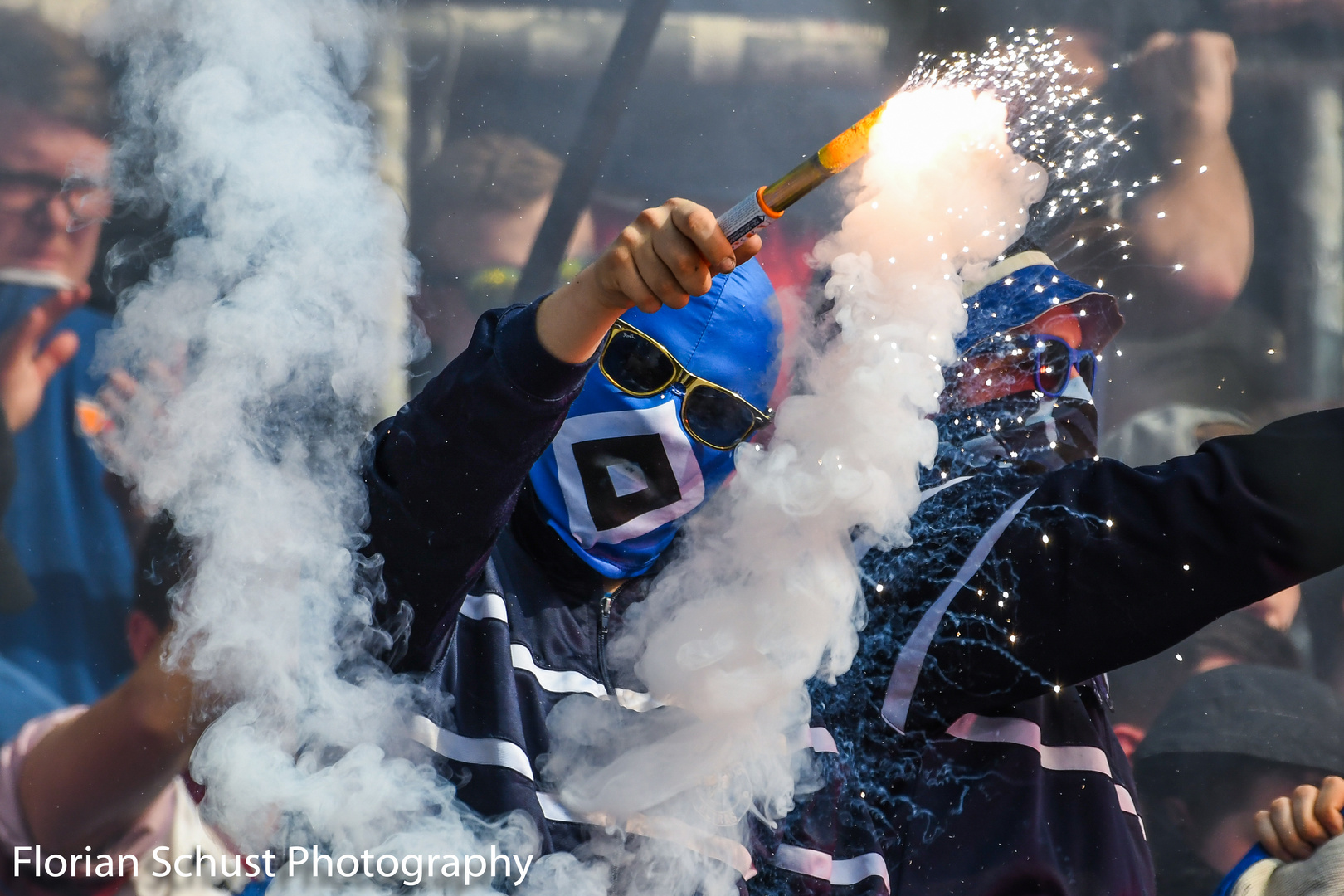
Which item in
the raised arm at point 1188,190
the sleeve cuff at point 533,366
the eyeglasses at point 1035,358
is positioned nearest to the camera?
the sleeve cuff at point 533,366

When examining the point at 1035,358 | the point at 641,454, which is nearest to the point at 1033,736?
the point at 1035,358

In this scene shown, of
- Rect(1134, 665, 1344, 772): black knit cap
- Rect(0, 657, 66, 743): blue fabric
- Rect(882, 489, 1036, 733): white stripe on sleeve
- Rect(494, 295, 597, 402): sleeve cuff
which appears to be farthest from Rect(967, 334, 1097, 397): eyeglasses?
Rect(0, 657, 66, 743): blue fabric

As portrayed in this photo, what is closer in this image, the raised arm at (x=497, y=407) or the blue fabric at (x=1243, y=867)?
the raised arm at (x=497, y=407)

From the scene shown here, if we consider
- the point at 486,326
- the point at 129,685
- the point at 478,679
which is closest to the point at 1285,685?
the point at 478,679

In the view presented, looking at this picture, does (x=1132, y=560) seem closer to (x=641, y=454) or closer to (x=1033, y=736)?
(x=1033, y=736)

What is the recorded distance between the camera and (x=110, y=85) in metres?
1.64

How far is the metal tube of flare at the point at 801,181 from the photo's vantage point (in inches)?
35.8

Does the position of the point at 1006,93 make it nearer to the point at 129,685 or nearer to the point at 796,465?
the point at 796,465

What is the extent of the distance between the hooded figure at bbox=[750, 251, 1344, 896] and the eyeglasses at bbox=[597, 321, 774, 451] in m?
0.33

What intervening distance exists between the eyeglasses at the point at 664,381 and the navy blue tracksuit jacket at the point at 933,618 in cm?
27

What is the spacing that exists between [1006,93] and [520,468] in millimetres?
1025

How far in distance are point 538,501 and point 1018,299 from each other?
35.9 inches

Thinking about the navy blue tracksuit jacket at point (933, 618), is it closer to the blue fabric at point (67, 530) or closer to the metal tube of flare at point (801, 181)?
the metal tube of flare at point (801, 181)

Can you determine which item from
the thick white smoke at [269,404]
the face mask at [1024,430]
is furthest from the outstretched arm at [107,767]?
the face mask at [1024,430]
